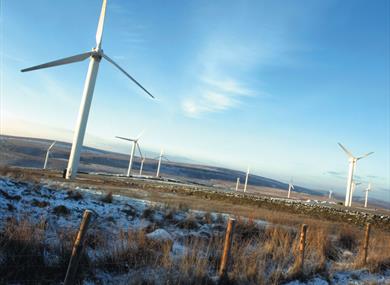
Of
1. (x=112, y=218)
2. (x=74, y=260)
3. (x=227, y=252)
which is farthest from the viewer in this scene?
(x=112, y=218)

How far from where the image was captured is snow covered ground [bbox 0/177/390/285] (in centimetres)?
1057

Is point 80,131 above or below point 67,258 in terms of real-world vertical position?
above

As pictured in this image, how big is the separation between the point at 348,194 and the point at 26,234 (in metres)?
70.5

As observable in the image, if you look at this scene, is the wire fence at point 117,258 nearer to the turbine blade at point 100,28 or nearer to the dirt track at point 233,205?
the dirt track at point 233,205

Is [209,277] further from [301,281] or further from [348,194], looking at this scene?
[348,194]

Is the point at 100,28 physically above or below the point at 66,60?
above

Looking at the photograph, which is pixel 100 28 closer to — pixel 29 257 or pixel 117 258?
pixel 117 258

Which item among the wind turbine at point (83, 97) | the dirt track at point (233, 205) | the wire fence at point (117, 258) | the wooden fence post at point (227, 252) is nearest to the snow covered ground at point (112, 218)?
the wire fence at point (117, 258)

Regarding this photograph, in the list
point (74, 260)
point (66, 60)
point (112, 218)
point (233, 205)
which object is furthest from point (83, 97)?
point (74, 260)

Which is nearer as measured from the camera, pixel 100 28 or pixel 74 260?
pixel 74 260

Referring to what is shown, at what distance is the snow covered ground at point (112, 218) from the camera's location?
1057 centimetres

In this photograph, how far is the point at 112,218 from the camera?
13961mm

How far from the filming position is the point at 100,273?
8.30m

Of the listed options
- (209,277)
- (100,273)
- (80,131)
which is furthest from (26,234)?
(80,131)
